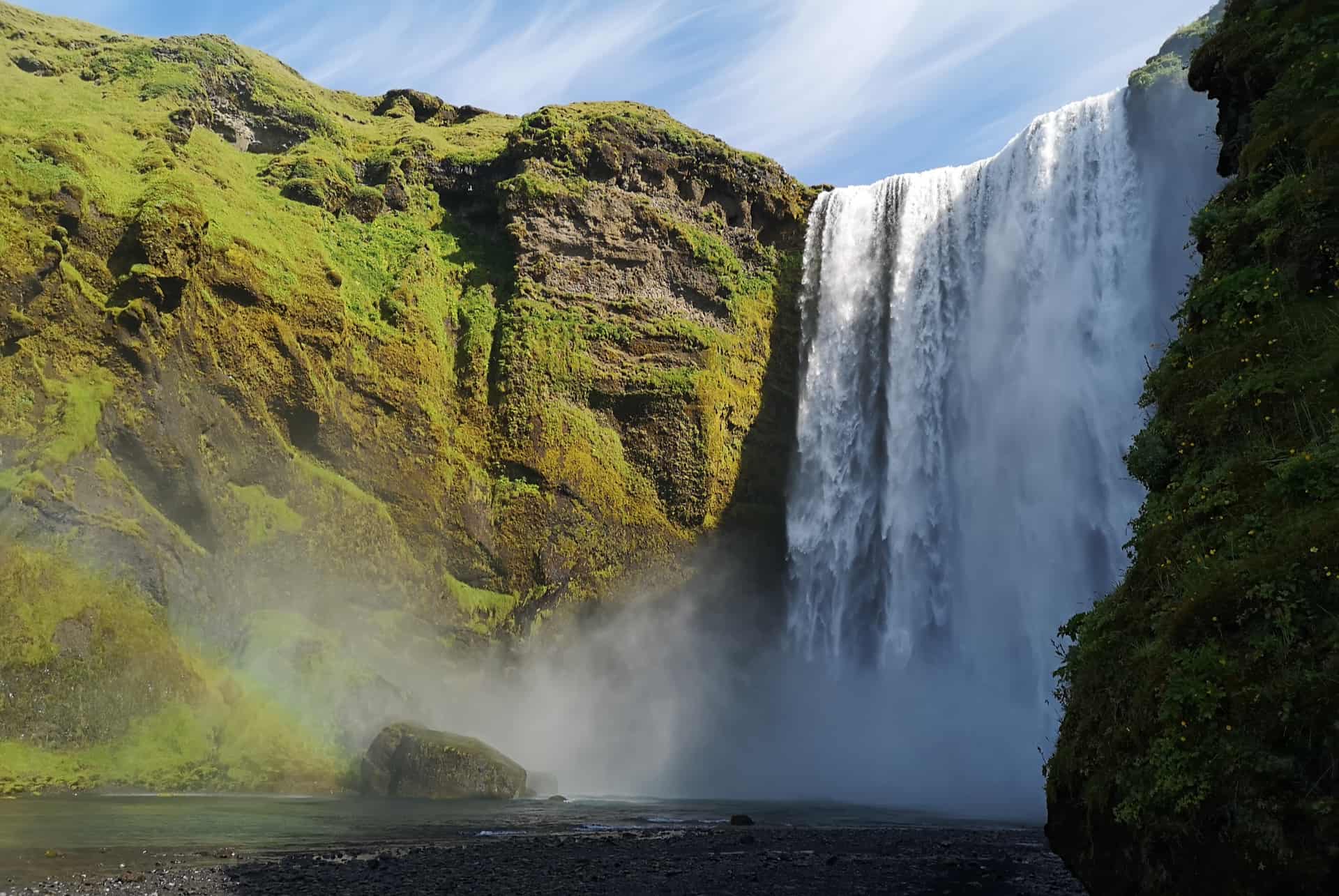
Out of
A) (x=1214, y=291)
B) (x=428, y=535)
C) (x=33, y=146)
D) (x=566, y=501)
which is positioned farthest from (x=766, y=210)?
(x=1214, y=291)

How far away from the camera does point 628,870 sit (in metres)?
11.7

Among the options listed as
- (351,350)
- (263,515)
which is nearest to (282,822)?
(263,515)

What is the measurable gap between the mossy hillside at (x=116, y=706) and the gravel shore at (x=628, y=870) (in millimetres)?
11367

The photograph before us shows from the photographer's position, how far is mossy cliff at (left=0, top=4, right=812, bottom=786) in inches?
982

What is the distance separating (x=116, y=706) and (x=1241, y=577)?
23849 millimetres

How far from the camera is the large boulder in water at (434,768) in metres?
22.7

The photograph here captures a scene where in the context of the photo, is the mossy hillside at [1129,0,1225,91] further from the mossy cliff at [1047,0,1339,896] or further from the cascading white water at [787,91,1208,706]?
the mossy cliff at [1047,0,1339,896]

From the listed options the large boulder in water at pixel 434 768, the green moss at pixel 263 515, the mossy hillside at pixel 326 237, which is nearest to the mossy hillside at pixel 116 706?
the large boulder in water at pixel 434 768

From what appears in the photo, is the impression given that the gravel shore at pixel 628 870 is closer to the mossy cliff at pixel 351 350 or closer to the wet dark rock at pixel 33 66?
the mossy cliff at pixel 351 350

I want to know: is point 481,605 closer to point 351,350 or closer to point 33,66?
point 351,350

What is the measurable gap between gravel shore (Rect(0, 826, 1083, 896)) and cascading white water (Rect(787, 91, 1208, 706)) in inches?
635

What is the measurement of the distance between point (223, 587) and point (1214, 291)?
2505cm

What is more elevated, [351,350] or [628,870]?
[351,350]

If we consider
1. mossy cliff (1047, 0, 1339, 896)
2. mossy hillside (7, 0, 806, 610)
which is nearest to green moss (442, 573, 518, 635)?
mossy hillside (7, 0, 806, 610)
